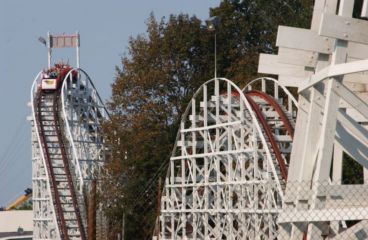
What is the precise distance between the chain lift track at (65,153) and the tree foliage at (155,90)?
9.83 feet

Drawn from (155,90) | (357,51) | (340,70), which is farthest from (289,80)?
(155,90)

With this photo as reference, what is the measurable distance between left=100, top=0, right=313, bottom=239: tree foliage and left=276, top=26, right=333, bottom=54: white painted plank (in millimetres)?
22411

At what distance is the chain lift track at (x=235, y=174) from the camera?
2453 centimetres

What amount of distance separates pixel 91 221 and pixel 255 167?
12.8 m

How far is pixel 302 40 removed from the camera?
13.5 metres

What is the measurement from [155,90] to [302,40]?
1030 inches

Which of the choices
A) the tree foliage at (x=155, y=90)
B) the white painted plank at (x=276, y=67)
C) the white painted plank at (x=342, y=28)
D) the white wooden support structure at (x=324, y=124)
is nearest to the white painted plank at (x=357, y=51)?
the white wooden support structure at (x=324, y=124)

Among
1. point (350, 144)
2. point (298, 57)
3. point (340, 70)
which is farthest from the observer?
point (298, 57)

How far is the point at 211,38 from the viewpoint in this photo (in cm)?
4372

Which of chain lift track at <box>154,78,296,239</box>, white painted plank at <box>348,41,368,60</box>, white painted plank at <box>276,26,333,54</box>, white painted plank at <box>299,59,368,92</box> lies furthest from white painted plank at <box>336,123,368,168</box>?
chain lift track at <box>154,78,296,239</box>

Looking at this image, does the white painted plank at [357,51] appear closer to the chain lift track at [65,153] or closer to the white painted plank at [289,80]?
the white painted plank at [289,80]

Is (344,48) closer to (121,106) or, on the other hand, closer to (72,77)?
(121,106)

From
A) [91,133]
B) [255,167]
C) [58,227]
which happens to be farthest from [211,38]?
[255,167]

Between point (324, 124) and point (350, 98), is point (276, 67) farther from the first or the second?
point (324, 124)
